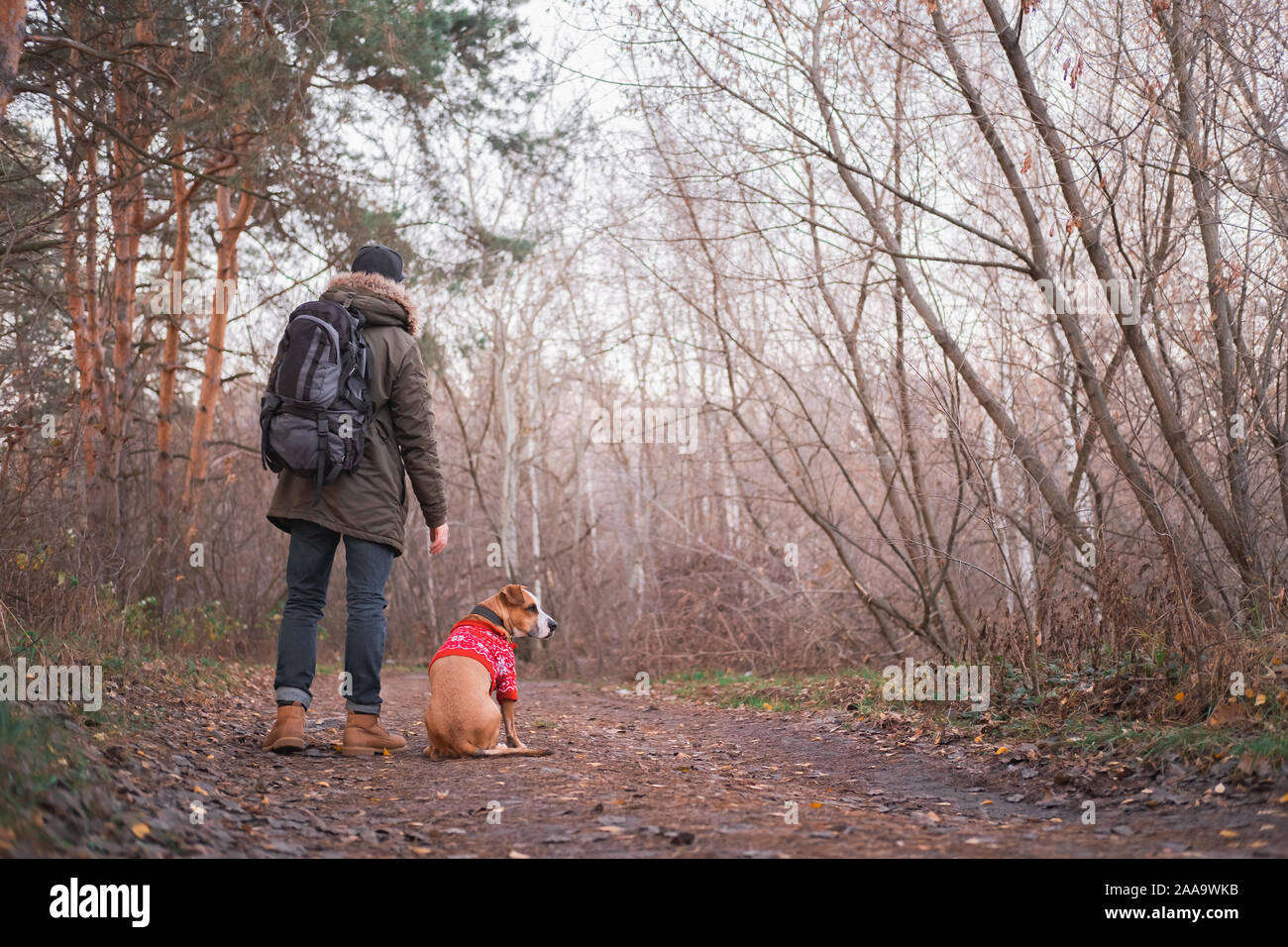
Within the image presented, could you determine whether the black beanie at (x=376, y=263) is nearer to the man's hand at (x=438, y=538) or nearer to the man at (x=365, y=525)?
the man at (x=365, y=525)

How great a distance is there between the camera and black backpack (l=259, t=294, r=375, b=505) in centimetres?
443

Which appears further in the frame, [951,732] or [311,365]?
[951,732]

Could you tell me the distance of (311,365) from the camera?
4434 millimetres

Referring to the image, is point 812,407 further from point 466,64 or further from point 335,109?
point 335,109

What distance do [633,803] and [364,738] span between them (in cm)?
170

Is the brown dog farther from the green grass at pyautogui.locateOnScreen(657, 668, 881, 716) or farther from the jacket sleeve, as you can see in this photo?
the green grass at pyautogui.locateOnScreen(657, 668, 881, 716)

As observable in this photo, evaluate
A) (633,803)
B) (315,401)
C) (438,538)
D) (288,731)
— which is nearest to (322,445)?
(315,401)

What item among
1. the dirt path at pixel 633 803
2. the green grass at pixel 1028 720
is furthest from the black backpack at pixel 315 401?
the green grass at pixel 1028 720

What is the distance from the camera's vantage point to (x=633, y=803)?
375cm

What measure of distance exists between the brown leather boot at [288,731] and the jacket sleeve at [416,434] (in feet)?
3.74

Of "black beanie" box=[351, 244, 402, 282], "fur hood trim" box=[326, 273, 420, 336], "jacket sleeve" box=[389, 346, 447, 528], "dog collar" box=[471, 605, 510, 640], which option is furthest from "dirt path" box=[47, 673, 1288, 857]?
"black beanie" box=[351, 244, 402, 282]

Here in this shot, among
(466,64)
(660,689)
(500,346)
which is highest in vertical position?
(466,64)
